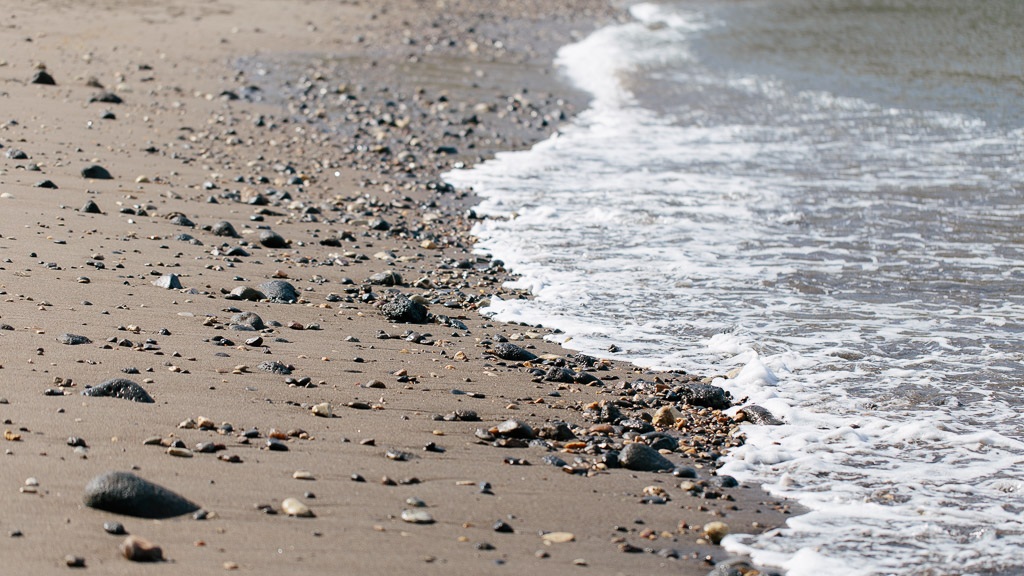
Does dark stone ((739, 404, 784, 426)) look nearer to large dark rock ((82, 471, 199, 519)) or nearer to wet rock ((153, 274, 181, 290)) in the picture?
large dark rock ((82, 471, 199, 519))

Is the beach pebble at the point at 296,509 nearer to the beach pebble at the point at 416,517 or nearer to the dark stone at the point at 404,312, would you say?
the beach pebble at the point at 416,517

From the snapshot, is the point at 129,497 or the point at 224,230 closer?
the point at 129,497

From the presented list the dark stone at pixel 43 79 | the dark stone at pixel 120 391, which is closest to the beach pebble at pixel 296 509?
the dark stone at pixel 120 391

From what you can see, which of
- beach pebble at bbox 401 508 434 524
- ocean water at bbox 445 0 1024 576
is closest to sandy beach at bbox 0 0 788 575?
beach pebble at bbox 401 508 434 524

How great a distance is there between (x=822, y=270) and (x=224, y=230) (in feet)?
13.2

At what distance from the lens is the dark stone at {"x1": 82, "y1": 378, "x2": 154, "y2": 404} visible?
178 inches

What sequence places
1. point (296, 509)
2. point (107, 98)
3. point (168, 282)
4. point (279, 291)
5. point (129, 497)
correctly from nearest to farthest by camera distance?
point (129, 497) → point (296, 509) → point (168, 282) → point (279, 291) → point (107, 98)

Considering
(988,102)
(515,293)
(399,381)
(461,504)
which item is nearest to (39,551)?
(461,504)

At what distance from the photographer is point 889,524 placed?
432 cm

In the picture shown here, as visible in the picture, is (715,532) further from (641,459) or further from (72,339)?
(72,339)

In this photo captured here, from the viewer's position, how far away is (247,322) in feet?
Answer: 19.0

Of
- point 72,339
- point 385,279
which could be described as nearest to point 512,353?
point 385,279

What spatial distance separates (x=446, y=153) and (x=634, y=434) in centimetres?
693

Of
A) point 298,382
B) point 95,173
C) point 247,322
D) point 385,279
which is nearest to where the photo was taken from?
point 298,382
